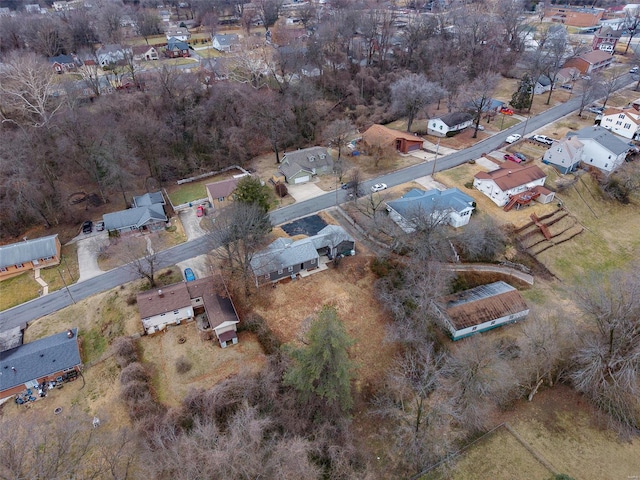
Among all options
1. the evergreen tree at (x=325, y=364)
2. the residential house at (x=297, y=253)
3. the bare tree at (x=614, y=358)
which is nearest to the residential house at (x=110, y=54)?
the residential house at (x=297, y=253)

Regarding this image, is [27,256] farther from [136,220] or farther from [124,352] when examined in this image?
[124,352]

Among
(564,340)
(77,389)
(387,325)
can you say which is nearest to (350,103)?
(387,325)

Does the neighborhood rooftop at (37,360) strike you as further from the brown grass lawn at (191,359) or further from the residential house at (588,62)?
the residential house at (588,62)

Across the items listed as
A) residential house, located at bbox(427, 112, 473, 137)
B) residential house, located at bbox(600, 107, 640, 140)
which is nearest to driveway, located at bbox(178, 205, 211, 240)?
residential house, located at bbox(427, 112, 473, 137)

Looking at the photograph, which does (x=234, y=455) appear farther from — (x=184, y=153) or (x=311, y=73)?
(x=311, y=73)

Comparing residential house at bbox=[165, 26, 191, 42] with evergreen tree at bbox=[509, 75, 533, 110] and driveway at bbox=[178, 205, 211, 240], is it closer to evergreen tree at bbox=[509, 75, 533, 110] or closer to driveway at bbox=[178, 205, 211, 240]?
driveway at bbox=[178, 205, 211, 240]
